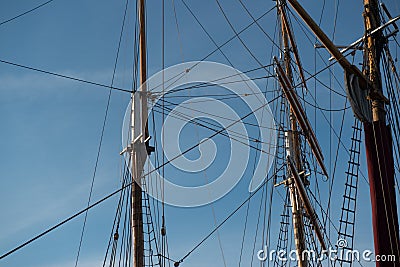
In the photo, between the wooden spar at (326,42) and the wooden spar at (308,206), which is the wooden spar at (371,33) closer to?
the wooden spar at (326,42)

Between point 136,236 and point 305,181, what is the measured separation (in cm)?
1429

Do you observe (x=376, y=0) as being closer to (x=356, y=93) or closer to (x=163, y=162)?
(x=356, y=93)

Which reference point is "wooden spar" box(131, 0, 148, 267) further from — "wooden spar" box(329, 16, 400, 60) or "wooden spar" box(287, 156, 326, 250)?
"wooden spar" box(287, 156, 326, 250)

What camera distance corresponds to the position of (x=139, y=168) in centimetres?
2102

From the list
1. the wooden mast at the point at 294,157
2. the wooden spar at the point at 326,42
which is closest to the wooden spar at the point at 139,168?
the wooden spar at the point at 326,42

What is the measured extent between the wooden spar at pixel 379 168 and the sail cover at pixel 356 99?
0.19m

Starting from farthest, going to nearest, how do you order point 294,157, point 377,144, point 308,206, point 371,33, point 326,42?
1. point 294,157
2. point 308,206
3. point 371,33
4. point 326,42
5. point 377,144

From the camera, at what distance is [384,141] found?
18406 mm

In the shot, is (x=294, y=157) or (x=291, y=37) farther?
(x=291, y=37)

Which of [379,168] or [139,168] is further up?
[139,168]

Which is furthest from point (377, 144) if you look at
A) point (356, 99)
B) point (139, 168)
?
point (139, 168)

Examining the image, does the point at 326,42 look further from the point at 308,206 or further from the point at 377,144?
the point at 308,206

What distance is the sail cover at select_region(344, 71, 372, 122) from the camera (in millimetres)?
19250

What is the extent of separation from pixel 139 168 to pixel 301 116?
448 inches
